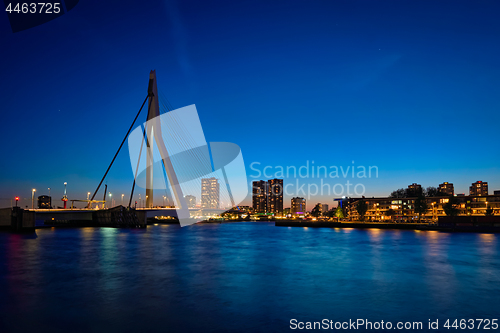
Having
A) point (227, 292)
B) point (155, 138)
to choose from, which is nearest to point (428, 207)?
point (155, 138)

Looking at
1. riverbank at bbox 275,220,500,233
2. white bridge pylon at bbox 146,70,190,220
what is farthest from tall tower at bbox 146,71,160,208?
riverbank at bbox 275,220,500,233

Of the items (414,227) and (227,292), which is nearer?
(227,292)

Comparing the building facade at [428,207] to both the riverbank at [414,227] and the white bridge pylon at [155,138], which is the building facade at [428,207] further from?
the white bridge pylon at [155,138]

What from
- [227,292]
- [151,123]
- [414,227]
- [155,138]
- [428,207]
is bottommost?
[414,227]

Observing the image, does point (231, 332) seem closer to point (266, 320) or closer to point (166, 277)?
point (266, 320)

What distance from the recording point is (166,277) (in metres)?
20.6

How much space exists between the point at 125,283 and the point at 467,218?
3298 inches

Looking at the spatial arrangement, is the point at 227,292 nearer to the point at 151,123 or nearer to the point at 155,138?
the point at 155,138

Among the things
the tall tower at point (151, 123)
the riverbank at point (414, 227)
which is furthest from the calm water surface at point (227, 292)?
the riverbank at point (414, 227)

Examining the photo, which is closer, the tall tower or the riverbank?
the tall tower

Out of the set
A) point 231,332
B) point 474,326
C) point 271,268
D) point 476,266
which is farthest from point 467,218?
point 231,332

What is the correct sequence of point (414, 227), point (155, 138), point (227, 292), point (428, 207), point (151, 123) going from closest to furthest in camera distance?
point (227, 292) → point (155, 138) → point (151, 123) → point (414, 227) → point (428, 207)

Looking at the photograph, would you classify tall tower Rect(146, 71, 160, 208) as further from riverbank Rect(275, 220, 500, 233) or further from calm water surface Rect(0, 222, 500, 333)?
riverbank Rect(275, 220, 500, 233)

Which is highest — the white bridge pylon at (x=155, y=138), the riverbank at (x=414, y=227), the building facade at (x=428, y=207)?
the white bridge pylon at (x=155, y=138)
